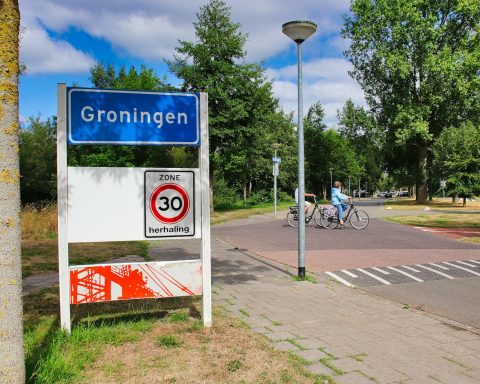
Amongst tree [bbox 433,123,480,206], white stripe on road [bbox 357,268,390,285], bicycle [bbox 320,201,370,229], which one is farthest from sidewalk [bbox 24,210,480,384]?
tree [bbox 433,123,480,206]

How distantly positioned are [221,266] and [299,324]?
436 centimetres

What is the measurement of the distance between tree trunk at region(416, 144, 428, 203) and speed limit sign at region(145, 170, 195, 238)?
35187mm

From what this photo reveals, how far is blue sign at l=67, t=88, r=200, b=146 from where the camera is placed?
4.54 metres

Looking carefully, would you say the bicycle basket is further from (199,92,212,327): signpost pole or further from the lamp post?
(199,92,212,327): signpost pole

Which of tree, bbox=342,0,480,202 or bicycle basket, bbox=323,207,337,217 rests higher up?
tree, bbox=342,0,480,202

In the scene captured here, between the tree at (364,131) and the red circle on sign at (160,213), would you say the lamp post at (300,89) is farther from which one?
the tree at (364,131)

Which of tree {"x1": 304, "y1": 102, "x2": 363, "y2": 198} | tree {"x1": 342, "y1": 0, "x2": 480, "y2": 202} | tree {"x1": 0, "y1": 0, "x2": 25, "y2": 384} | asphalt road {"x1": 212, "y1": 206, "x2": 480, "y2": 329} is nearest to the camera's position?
tree {"x1": 0, "y1": 0, "x2": 25, "y2": 384}

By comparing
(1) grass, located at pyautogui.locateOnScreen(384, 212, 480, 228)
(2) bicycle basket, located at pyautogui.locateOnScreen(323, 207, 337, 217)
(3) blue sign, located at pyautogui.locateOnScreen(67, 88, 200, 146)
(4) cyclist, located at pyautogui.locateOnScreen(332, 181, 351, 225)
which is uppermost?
(3) blue sign, located at pyautogui.locateOnScreen(67, 88, 200, 146)

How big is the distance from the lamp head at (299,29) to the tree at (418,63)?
27.9 metres

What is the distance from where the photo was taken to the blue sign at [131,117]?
4543 mm

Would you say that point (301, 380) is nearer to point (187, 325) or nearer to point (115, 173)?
point (187, 325)

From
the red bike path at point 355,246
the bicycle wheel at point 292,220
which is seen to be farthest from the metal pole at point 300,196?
the bicycle wheel at point 292,220

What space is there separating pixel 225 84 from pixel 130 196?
21.4m

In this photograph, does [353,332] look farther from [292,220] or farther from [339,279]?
[292,220]
